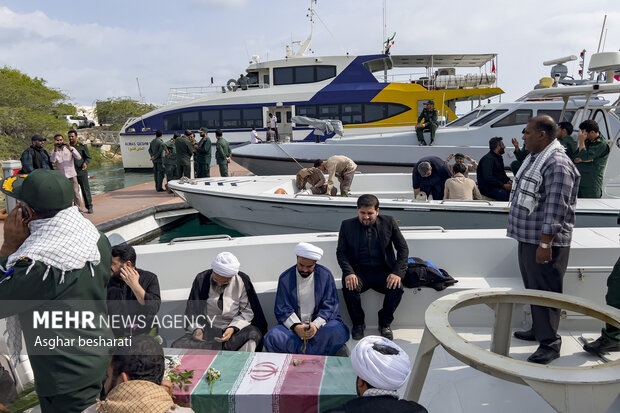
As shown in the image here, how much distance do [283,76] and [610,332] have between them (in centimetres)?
1394

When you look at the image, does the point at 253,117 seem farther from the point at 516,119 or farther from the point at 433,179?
the point at 433,179

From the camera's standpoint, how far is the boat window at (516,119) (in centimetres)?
916

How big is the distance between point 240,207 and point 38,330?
15.9 ft

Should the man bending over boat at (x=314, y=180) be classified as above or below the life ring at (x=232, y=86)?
below

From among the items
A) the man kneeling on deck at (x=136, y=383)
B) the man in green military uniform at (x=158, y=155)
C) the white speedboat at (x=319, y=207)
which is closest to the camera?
Answer: the man kneeling on deck at (x=136, y=383)

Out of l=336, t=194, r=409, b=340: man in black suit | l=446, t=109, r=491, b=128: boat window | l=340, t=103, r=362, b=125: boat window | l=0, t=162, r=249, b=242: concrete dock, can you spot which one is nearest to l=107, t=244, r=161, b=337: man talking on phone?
l=336, t=194, r=409, b=340: man in black suit

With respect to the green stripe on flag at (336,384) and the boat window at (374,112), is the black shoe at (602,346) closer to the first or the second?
the green stripe on flag at (336,384)

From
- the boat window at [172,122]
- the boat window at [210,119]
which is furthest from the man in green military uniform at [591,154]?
the boat window at [172,122]

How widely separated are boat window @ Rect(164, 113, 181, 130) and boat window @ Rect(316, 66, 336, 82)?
555 cm

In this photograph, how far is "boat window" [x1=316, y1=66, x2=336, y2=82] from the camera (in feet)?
48.1

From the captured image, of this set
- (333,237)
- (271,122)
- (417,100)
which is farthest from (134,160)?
(333,237)

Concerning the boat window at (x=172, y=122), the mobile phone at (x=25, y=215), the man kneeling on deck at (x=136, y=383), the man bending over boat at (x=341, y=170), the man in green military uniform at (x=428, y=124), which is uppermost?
the boat window at (x=172, y=122)

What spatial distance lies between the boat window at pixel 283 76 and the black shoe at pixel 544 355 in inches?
541

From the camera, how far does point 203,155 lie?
31.2ft
